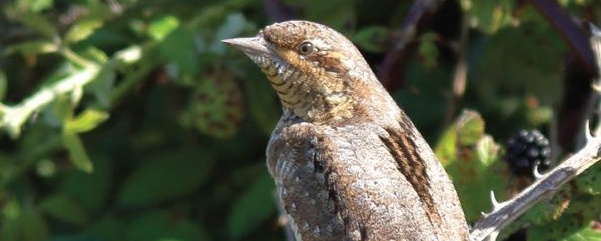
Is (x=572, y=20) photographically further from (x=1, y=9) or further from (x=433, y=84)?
(x=1, y=9)

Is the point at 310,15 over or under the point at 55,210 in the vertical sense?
over

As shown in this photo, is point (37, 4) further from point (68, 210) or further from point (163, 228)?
point (163, 228)

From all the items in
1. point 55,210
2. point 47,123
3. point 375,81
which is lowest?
point 55,210

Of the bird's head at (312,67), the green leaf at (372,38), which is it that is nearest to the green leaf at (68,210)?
the green leaf at (372,38)

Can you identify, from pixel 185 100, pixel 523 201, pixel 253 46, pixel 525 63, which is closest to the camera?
pixel 523 201

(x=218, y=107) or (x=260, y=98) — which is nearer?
(x=218, y=107)

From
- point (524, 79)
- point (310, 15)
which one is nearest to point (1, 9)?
point (310, 15)

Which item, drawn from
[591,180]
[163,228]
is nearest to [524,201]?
[591,180]

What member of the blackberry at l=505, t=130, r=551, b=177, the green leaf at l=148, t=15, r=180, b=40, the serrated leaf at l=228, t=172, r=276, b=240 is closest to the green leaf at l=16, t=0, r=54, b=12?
the green leaf at l=148, t=15, r=180, b=40
